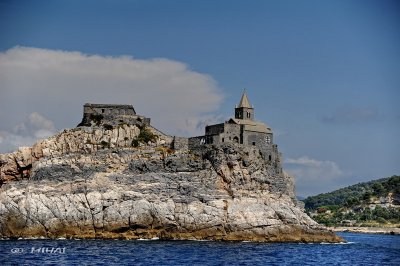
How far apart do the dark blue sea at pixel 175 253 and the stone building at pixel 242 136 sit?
1943 cm

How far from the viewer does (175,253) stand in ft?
238

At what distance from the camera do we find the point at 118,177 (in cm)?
9731

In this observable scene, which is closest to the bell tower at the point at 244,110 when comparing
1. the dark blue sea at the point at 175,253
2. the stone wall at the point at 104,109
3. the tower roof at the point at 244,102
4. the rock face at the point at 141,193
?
the tower roof at the point at 244,102

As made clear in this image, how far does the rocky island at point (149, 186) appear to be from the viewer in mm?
91812

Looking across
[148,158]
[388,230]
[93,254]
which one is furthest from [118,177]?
[388,230]

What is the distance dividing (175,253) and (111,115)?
4296 centimetres

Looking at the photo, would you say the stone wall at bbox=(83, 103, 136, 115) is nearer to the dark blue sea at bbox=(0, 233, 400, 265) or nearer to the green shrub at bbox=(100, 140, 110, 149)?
the green shrub at bbox=(100, 140, 110, 149)

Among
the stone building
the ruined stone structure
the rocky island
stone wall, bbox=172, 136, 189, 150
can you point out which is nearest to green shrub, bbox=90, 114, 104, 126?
the ruined stone structure

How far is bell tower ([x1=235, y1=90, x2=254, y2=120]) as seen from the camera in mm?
112375

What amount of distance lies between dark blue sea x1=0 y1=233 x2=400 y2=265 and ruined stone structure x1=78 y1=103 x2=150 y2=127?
27.9 m

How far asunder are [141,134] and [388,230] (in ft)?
341

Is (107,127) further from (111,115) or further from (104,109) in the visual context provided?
(104,109)

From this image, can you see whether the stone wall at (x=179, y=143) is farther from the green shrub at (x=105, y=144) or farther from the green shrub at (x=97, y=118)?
the green shrub at (x=97, y=118)

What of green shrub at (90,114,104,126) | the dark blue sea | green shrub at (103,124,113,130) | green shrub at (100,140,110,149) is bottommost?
the dark blue sea
